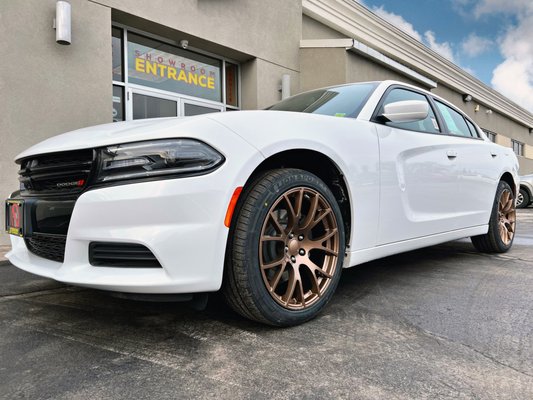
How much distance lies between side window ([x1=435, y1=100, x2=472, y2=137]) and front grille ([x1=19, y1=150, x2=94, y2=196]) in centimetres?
295

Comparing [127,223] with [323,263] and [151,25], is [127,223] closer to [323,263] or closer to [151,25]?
[323,263]

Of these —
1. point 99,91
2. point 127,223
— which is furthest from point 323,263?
point 99,91

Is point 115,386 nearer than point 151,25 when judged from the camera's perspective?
Yes

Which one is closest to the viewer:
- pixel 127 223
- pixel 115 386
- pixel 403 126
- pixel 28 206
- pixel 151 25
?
pixel 115 386

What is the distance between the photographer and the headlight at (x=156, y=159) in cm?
168

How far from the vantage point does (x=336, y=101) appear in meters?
2.75

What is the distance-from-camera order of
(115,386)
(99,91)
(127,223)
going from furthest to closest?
(99,91) < (127,223) < (115,386)

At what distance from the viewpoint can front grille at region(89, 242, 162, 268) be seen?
5.39ft

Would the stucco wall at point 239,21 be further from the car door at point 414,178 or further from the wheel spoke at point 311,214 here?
the wheel spoke at point 311,214

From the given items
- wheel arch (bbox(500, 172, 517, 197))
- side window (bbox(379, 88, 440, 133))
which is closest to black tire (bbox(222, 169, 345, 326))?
side window (bbox(379, 88, 440, 133))

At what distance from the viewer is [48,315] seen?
2.23 m

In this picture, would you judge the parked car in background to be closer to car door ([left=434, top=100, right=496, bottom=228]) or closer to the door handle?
car door ([left=434, top=100, right=496, bottom=228])

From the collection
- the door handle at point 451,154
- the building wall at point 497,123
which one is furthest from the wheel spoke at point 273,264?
the building wall at point 497,123

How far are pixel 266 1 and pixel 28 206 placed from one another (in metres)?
7.13
